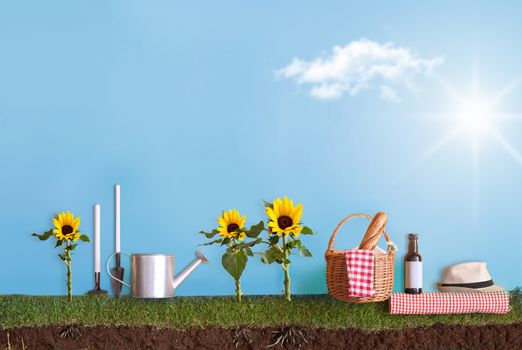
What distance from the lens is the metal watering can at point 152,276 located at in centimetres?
215

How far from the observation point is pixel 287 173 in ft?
7.84

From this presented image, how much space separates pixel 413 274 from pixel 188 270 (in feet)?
2.11

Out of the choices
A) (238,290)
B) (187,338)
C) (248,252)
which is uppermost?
(248,252)

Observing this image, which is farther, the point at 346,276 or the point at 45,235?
the point at 45,235

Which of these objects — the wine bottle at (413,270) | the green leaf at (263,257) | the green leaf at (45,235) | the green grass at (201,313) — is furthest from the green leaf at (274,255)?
the green leaf at (45,235)

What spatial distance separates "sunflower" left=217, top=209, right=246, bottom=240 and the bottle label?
481 millimetres

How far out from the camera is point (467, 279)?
226cm

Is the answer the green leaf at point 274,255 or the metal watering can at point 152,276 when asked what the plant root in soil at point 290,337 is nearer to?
the green leaf at point 274,255

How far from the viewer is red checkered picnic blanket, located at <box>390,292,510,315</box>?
2123 millimetres

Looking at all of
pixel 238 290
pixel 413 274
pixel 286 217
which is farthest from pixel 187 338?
pixel 413 274

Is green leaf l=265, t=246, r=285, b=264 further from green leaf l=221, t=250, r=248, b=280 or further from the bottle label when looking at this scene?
the bottle label

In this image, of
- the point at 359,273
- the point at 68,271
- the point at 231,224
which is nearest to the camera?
the point at 359,273

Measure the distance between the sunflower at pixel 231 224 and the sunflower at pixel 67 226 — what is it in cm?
43

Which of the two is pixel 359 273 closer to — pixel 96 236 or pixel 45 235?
pixel 96 236
